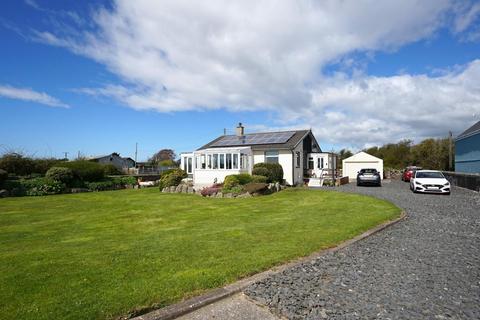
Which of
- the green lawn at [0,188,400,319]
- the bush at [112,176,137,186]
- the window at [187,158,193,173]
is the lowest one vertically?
the green lawn at [0,188,400,319]

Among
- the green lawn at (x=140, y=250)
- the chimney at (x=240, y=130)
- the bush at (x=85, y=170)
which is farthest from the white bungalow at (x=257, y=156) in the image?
the green lawn at (x=140, y=250)

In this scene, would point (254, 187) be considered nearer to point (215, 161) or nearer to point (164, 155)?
point (215, 161)

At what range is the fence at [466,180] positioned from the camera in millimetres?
21156

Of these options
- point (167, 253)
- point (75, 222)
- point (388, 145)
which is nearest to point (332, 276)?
point (167, 253)

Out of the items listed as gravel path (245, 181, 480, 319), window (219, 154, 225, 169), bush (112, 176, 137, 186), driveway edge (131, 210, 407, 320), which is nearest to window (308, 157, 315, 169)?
window (219, 154, 225, 169)

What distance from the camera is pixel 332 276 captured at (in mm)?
5258

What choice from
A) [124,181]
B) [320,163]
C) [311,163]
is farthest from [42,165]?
[320,163]

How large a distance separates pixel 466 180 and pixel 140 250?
2612cm

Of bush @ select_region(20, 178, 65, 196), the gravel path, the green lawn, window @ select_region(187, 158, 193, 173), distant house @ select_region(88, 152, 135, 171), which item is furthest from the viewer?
distant house @ select_region(88, 152, 135, 171)

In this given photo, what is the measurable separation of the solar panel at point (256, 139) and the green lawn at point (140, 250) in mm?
16447

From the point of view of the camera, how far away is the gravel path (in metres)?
4.06

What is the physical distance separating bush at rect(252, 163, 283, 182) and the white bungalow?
123 cm

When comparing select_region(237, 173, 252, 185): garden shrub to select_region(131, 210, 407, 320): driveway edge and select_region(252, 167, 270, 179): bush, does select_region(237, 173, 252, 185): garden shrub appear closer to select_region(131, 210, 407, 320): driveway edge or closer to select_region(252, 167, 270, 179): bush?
select_region(252, 167, 270, 179): bush

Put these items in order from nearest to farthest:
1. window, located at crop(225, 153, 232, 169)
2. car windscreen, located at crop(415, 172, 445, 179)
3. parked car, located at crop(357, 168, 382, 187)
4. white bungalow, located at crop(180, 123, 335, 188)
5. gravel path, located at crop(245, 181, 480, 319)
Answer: gravel path, located at crop(245, 181, 480, 319), car windscreen, located at crop(415, 172, 445, 179), window, located at crop(225, 153, 232, 169), white bungalow, located at crop(180, 123, 335, 188), parked car, located at crop(357, 168, 382, 187)
